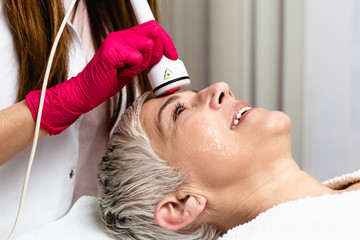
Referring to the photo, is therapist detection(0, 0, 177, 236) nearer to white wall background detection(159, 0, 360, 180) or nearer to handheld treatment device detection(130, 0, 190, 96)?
handheld treatment device detection(130, 0, 190, 96)

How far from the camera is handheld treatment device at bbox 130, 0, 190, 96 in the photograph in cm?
118

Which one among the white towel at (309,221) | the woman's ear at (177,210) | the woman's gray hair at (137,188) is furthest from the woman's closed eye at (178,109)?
the white towel at (309,221)

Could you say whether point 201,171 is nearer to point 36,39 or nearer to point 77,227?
point 77,227

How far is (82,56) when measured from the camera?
1384 millimetres

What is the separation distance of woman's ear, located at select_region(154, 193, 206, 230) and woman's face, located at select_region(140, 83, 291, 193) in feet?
0.18

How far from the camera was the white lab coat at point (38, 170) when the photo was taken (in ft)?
4.05

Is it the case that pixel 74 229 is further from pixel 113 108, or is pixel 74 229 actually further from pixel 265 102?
pixel 265 102

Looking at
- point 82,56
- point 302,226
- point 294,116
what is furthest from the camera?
point 294,116

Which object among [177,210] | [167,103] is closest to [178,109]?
[167,103]

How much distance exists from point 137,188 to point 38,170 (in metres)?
0.38

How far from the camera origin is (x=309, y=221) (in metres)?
0.97

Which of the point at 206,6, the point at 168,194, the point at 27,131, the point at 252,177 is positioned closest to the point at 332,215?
the point at 252,177

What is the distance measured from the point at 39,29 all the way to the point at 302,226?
0.96 meters

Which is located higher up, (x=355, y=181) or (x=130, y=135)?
(x=130, y=135)
